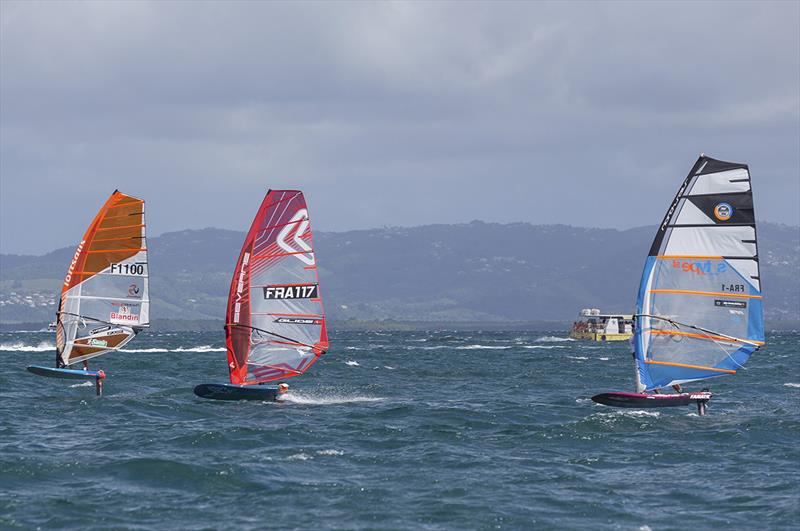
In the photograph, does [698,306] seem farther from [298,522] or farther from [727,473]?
[298,522]

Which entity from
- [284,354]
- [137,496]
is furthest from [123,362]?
[137,496]

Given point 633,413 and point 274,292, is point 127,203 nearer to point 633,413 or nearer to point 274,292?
point 274,292

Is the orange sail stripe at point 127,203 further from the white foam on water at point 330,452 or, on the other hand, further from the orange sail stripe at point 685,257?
the orange sail stripe at point 685,257

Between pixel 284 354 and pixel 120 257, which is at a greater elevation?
pixel 120 257

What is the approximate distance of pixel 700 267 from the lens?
4981cm

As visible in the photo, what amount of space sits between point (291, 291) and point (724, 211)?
20.1 metres

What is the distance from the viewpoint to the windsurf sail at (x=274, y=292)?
176 ft

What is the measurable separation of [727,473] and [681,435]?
7.95 metres

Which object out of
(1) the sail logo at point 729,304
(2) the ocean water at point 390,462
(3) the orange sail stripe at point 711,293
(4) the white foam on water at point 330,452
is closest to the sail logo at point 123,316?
(2) the ocean water at point 390,462

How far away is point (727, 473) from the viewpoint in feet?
123

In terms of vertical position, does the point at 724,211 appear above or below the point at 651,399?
above

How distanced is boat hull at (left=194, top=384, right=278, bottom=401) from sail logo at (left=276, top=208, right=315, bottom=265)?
645 centimetres

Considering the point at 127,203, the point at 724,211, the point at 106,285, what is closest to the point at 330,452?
the point at 724,211

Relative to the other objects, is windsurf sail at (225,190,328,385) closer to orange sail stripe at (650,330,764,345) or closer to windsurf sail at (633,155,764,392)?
windsurf sail at (633,155,764,392)
